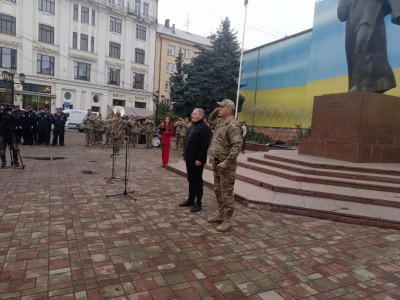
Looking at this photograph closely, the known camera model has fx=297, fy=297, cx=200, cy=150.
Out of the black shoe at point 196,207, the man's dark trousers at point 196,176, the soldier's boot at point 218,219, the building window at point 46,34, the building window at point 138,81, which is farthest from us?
the building window at point 138,81

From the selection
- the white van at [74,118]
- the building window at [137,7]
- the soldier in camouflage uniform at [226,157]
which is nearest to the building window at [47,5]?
the building window at [137,7]

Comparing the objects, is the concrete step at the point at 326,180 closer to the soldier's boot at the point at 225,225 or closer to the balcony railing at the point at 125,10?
the soldier's boot at the point at 225,225

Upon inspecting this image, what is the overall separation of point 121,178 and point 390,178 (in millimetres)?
6680

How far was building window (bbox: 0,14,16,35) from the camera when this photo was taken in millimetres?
31547

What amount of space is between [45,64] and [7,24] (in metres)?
5.15

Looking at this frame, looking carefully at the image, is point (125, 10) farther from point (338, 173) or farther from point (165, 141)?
point (338, 173)

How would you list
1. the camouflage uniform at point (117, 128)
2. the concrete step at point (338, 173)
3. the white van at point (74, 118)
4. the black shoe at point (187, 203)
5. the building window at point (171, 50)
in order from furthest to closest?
the building window at point (171, 50), the white van at point (74, 118), the camouflage uniform at point (117, 128), the concrete step at point (338, 173), the black shoe at point (187, 203)

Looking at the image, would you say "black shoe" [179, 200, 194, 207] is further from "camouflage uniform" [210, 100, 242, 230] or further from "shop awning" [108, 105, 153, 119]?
"shop awning" [108, 105, 153, 119]

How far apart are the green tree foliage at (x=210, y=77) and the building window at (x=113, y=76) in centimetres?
1821

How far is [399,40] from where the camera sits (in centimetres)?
1426

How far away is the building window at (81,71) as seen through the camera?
36344 mm

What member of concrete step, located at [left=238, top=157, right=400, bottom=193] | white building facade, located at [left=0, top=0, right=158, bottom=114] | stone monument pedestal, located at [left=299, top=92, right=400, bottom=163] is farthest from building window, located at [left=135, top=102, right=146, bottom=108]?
concrete step, located at [left=238, top=157, right=400, bottom=193]

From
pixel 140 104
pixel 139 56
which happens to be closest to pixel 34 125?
pixel 140 104

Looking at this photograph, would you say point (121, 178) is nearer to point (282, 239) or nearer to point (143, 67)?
point (282, 239)
